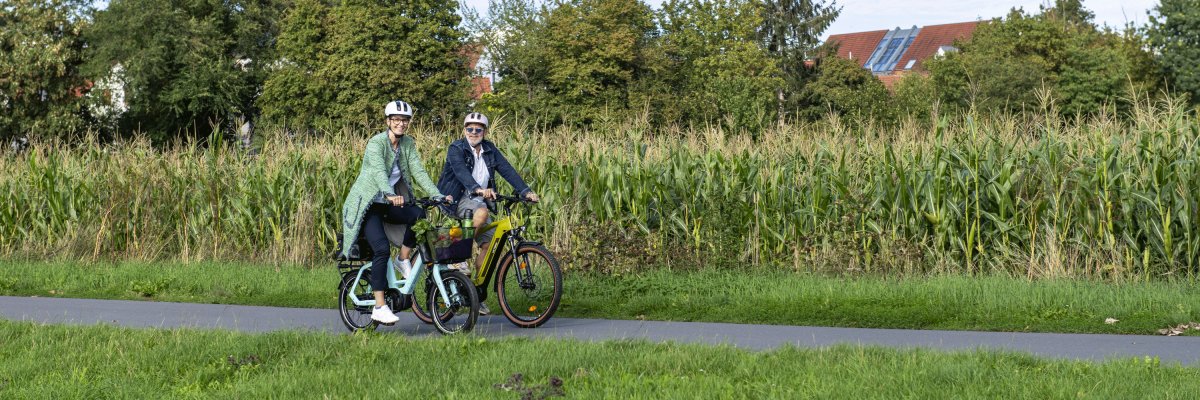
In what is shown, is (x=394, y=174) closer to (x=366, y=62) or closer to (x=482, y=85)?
(x=366, y=62)

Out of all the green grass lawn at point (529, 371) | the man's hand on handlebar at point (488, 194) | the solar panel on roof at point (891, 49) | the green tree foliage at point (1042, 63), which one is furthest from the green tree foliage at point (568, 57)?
the solar panel on roof at point (891, 49)

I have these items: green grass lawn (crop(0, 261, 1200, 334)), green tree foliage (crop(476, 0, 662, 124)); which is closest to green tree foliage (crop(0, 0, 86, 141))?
green tree foliage (crop(476, 0, 662, 124))

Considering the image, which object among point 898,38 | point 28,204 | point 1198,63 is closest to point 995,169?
point 28,204

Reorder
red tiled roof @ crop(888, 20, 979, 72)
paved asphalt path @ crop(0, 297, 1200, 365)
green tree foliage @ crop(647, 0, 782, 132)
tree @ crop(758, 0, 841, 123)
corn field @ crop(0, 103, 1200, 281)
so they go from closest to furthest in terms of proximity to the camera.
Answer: paved asphalt path @ crop(0, 297, 1200, 365) < corn field @ crop(0, 103, 1200, 281) < green tree foliage @ crop(647, 0, 782, 132) < tree @ crop(758, 0, 841, 123) < red tiled roof @ crop(888, 20, 979, 72)

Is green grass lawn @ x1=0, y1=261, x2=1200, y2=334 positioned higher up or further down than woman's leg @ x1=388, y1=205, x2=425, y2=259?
further down

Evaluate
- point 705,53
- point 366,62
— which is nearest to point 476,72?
point 366,62

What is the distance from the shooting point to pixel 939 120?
13688 mm

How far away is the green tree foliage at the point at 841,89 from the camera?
2355 inches

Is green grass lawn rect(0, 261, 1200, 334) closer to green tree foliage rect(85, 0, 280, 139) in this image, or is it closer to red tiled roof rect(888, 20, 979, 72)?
green tree foliage rect(85, 0, 280, 139)

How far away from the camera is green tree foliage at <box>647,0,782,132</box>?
57.5 metres

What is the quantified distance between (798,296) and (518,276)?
8.48 feet

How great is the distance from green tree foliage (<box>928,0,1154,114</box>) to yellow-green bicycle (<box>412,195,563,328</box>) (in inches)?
1978

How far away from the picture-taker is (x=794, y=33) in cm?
6375

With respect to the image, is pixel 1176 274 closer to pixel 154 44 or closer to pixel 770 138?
pixel 770 138
